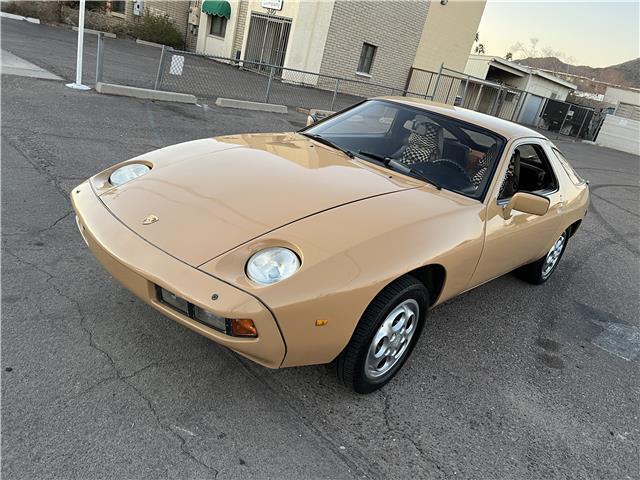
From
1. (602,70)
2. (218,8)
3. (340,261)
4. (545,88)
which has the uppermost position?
(602,70)

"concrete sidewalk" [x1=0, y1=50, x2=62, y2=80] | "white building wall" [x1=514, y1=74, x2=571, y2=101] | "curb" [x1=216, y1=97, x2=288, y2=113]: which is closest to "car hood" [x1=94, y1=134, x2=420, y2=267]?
"concrete sidewalk" [x1=0, y1=50, x2=62, y2=80]

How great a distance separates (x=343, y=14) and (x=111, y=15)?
43.1 ft

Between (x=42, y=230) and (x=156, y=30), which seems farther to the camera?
(x=156, y=30)

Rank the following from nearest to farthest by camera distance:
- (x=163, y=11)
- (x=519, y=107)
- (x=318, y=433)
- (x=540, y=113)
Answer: (x=318, y=433) < (x=163, y=11) < (x=519, y=107) < (x=540, y=113)

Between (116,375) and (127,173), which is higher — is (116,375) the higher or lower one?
the lower one

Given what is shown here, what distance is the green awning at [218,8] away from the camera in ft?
69.5

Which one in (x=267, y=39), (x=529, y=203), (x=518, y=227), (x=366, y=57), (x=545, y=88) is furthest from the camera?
(x=545, y=88)

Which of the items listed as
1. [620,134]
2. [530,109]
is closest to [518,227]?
[620,134]

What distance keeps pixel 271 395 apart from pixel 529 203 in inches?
80.2

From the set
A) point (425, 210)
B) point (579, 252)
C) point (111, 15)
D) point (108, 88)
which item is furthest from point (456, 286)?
point (111, 15)

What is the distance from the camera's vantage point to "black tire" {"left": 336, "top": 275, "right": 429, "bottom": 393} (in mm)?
2479

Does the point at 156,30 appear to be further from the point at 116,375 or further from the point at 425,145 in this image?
the point at 116,375

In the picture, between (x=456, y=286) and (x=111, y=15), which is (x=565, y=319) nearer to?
(x=456, y=286)

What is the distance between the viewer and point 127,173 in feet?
10.2
